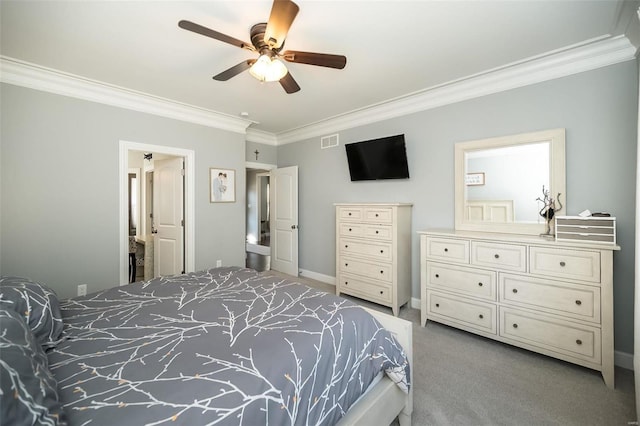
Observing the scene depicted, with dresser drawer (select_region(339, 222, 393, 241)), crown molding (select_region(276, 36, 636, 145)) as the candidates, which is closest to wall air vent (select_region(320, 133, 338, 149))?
crown molding (select_region(276, 36, 636, 145))

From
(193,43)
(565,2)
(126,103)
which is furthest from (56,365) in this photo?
(565,2)

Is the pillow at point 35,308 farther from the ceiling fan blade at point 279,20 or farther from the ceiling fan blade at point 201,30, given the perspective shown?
the ceiling fan blade at point 279,20

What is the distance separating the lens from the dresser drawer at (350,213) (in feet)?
11.6

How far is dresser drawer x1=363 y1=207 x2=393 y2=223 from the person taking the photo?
3.24 metres

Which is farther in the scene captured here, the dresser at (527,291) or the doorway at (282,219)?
the doorway at (282,219)

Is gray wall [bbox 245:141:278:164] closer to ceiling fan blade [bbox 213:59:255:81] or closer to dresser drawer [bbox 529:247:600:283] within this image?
ceiling fan blade [bbox 213:59:255:81]

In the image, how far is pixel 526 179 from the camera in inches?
106

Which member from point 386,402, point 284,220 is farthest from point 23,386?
point 284,220

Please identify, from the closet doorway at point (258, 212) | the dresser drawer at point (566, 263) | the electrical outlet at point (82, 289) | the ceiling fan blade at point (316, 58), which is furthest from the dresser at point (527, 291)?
the closet doorway at point (258, 212)

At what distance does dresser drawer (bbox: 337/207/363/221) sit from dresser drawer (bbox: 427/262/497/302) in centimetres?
105

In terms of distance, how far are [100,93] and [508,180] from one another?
458 cm

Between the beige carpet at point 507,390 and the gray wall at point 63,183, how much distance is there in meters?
3.54

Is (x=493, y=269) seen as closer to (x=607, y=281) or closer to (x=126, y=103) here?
(x=607, y=281)

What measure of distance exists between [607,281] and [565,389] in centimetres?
84
